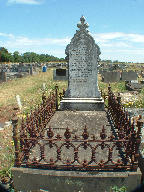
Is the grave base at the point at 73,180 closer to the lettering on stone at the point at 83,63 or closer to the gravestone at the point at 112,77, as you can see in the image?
the lettering on stone at the point at 83,63

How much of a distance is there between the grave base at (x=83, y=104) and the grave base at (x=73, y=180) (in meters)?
3.45

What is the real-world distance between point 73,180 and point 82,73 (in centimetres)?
423

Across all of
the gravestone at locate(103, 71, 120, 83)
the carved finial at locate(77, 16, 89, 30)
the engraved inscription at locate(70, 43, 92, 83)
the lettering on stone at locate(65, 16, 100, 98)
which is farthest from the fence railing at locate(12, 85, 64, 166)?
the gravestone at locate(103, 71, 120, 83)

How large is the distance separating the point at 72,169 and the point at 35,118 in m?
1.63

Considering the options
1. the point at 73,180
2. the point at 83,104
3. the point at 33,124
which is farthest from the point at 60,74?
the point at 73,180

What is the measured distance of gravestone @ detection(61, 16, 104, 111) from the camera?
6570mm

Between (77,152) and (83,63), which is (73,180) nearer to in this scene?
(77,152)

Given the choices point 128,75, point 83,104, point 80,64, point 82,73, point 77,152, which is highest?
point 80,64

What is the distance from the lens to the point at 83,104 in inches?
265

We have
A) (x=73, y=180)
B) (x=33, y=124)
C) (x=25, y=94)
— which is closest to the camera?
(x=73, y=180)

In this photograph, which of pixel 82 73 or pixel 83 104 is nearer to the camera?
pixel 83 104

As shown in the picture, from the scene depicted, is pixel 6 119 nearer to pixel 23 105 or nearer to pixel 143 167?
pixel 23 105

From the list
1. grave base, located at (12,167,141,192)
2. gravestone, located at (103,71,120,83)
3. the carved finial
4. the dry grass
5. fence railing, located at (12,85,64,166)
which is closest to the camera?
grave base, located at (12,167,141,192)

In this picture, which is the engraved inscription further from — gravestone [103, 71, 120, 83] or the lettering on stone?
gravestone [103, 71, 120, 83]
